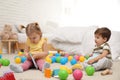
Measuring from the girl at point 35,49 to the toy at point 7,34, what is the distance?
6.40 feet

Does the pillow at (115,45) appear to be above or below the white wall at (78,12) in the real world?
below

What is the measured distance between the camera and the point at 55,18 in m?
6.11

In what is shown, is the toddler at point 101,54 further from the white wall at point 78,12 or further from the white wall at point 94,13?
the white wall at point 94,13

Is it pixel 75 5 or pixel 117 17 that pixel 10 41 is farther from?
pixel 117 17

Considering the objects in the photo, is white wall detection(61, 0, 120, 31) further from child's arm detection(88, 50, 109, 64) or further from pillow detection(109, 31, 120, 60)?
child's arm detection(88, 50, 109, 64)

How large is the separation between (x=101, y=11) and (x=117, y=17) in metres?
0.47

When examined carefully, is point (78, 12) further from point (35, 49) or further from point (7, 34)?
point (35, 49)

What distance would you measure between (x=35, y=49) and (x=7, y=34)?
80.1 inches

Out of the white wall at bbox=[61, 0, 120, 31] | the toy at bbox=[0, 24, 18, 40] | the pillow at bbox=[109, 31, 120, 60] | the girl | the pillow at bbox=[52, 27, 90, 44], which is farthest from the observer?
the white wall at bbox=[61, 0, 120, 31]

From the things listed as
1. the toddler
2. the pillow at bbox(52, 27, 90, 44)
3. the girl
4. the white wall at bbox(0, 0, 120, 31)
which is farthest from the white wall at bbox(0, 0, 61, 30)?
the toddler

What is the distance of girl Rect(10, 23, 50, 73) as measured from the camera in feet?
6.27

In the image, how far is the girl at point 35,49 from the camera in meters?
1.91

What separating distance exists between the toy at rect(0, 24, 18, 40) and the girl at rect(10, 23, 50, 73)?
195cm

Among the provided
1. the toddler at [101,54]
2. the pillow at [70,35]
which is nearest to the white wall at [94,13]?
the pillow at [70,35]
